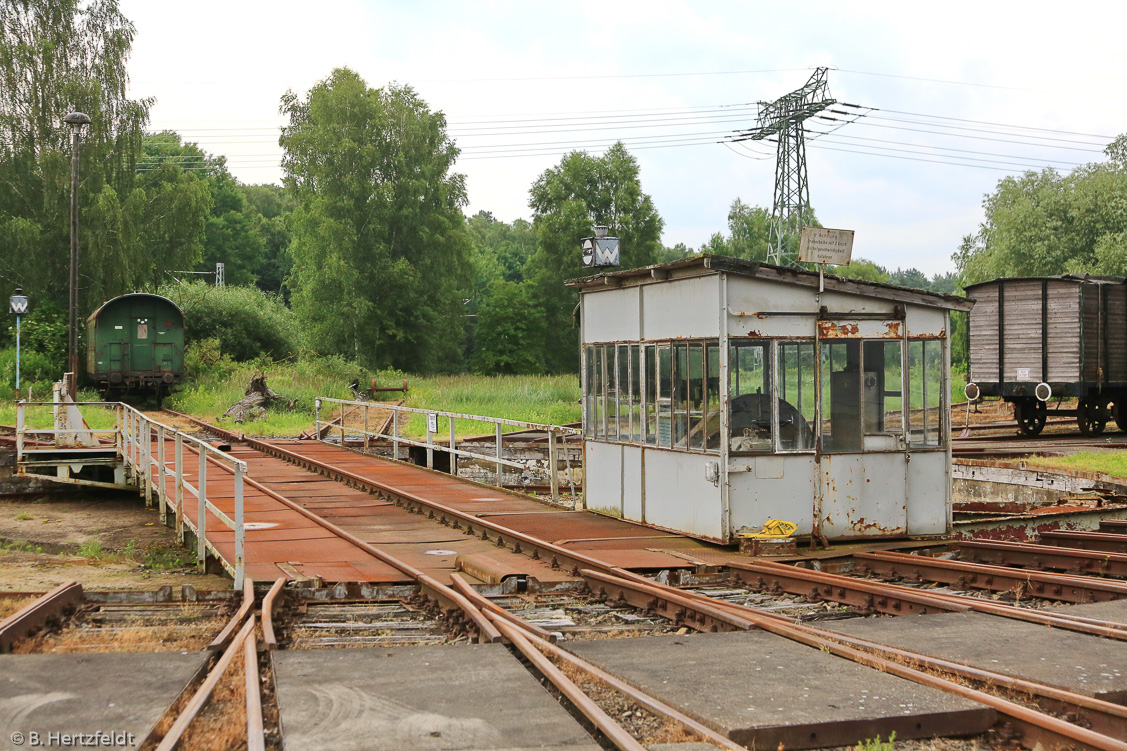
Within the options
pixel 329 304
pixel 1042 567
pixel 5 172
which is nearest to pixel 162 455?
pixel 1042 567

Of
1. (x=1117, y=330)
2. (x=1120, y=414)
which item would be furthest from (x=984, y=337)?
Answer: (x=1120, y=414)

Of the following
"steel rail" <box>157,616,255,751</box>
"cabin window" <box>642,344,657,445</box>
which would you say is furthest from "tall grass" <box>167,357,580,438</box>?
"steel rail" <box>157,616,255,751</box>

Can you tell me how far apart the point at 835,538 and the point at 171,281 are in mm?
44391

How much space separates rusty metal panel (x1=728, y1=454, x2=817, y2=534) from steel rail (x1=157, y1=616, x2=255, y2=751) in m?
5.36

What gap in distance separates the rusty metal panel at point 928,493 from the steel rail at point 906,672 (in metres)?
3.87

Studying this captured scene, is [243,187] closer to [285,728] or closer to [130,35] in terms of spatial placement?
[130,35]

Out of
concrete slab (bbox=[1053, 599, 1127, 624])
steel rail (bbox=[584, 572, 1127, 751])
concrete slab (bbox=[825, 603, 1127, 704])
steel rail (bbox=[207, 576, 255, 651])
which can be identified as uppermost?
steel rail (bbox=[207, 576, 255, 651])

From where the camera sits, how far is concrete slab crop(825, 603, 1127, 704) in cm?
588

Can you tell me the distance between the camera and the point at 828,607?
8.45 meters

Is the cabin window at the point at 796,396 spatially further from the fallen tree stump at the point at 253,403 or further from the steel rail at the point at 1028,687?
the fallen tree stump at the point at 253,403

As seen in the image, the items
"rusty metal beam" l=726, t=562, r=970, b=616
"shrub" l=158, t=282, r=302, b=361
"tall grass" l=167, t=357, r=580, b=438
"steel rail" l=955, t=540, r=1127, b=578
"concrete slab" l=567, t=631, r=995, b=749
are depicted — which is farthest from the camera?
"shrub" l=158, t=282, r=302, b=361

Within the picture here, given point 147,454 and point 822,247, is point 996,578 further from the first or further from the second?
point 147,454

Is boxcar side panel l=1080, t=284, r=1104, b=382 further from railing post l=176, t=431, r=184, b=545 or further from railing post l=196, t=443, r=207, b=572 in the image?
railing post l=196, t=443, r=207, b=572

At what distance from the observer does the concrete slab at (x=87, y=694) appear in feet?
15.6
